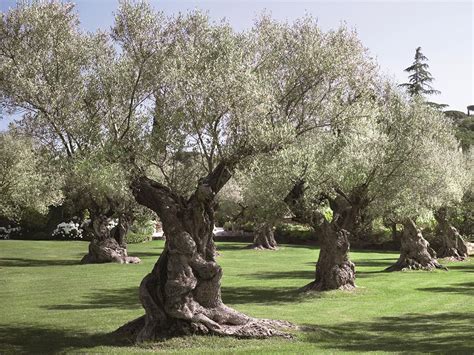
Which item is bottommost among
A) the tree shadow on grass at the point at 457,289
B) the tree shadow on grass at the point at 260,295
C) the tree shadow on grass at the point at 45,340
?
the tree shadow on grass at the point at 45,340

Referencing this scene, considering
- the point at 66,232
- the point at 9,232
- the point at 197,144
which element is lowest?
the point at 9,232

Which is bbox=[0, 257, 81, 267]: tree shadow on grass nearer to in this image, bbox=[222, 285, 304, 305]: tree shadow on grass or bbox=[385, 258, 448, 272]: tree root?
bbox=[222, 285, 304, 305]: tree shadow on grass

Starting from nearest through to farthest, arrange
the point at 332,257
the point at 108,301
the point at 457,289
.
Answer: the point at 108,301
the point at 332,257
the point at 457,289

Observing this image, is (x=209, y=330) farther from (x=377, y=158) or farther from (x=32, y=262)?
(x=32, y=262)

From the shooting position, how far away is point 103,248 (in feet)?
139

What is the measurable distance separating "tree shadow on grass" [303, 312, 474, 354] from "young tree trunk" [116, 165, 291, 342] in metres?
1.63

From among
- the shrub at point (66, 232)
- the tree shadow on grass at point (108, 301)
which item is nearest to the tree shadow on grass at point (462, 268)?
the tree shadow on grass at point (108, 301)

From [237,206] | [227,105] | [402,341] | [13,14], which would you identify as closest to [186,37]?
[227,105]

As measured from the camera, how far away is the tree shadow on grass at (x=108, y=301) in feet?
76.0

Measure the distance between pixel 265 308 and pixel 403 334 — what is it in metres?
6.21

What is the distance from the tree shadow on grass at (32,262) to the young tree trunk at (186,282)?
26.0m

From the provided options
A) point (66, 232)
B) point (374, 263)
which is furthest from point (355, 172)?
point (66, 232)

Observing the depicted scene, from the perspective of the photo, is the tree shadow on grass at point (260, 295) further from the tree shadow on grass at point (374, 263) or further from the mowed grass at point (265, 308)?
the tree shadow on grass at point (374, 263)

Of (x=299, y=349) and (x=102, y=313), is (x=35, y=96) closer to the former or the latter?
(x=102, y=313)
